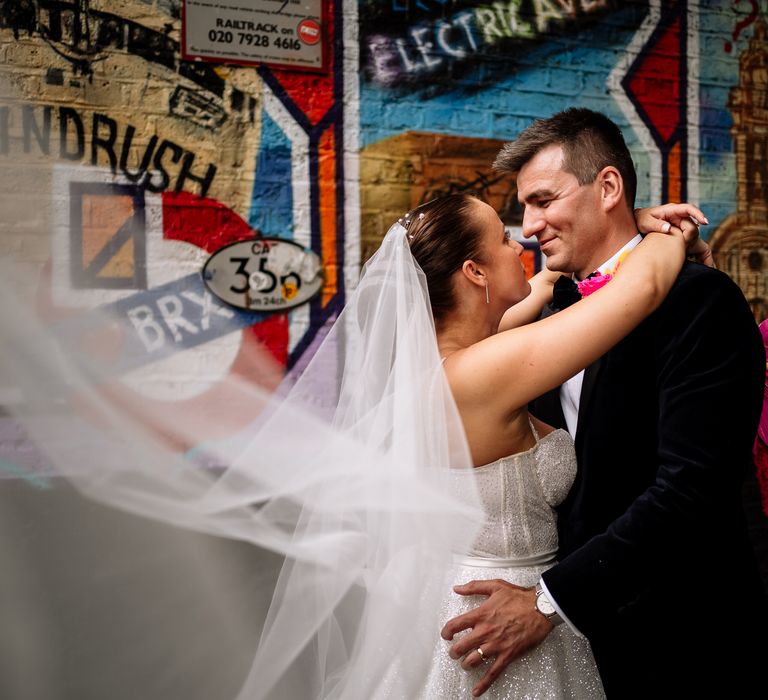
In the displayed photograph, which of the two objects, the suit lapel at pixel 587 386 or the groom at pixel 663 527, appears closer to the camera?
the groom at pixel 663 527

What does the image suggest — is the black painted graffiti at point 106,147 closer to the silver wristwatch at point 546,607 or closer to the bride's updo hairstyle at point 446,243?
the bride's updo hairstyle at point 446,243

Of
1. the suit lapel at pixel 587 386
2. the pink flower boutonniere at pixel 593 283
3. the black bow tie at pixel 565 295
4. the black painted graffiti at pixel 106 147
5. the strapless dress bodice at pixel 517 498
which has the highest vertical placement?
the black painted graffiti at pixel 106 147

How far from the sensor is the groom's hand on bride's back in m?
1.44

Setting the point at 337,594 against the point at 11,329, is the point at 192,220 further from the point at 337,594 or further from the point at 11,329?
the point at 337,594

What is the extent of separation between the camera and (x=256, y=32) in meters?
3.26

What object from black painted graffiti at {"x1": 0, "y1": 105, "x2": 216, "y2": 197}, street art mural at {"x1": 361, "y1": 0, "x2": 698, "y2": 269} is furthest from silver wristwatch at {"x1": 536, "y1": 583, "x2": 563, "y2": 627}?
black painted graffiti at {"x1": 0, "y1": 105, "x2": 216, "y2": 197}

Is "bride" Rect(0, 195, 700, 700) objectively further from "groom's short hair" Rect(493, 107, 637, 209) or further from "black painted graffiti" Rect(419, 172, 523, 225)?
"black painted graffiti" Rect(419, 172, 523, 225)

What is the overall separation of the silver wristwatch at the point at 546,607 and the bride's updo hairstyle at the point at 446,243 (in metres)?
0.65

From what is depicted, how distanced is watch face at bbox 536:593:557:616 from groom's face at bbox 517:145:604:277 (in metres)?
0.85

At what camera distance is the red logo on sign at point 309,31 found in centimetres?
333

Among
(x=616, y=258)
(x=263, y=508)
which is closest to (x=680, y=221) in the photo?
(x=616, y=258)

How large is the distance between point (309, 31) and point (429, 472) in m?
2.50

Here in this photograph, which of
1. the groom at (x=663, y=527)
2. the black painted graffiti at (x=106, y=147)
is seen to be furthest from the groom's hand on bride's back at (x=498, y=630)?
the black painted graffiti at (x=106, y=147)

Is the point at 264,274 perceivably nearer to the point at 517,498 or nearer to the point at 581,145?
the point at 581,145
